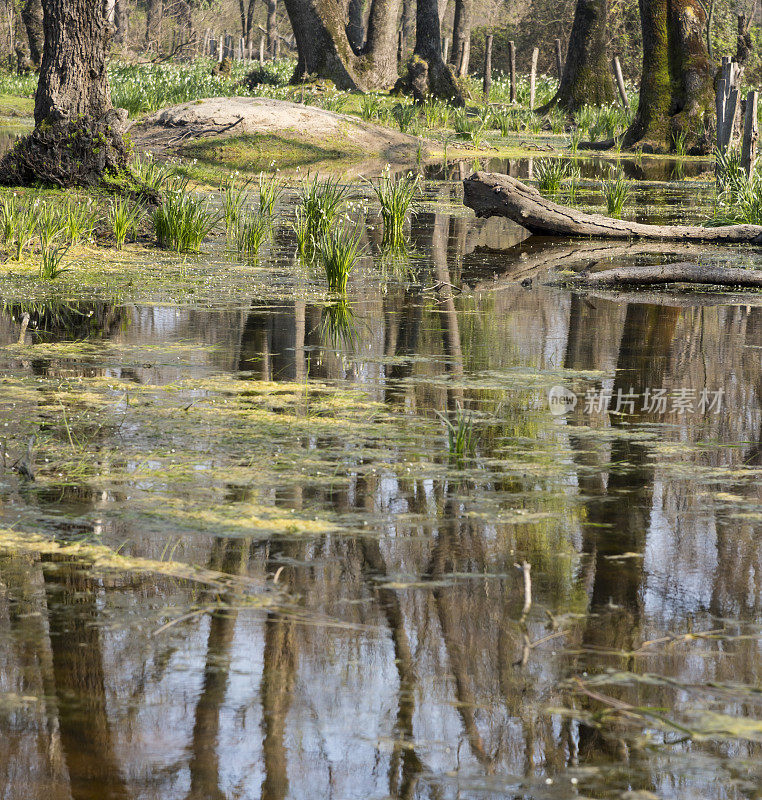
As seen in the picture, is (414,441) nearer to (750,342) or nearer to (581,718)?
(581,718)

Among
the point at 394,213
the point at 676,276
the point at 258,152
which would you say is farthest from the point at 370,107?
the point at 676,276

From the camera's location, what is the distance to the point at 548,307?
23.7 feet

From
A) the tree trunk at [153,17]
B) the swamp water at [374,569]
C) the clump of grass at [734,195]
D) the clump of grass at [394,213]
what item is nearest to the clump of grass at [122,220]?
the clump of grass at [394,213]

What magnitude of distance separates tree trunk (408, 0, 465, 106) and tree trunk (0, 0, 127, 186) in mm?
Answer: 16944

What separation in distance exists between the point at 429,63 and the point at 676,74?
29.5ft

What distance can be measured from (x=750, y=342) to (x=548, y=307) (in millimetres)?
1406

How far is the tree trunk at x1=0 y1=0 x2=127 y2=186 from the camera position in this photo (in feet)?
34.6

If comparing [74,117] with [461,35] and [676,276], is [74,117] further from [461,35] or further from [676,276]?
[461,35]

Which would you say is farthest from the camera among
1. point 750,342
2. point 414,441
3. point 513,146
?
point 513,146

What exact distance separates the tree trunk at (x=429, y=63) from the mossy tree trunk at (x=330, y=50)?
4.90 feet

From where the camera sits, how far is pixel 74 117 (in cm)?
1066

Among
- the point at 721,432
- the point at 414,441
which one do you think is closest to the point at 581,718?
the point at 414,441

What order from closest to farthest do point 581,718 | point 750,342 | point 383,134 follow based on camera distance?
point 581,718 < point 750,342 < point 383,134

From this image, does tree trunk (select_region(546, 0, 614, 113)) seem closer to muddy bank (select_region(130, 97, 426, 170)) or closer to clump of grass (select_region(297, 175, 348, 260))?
muddy bank (select_region(130, 97, 426, 170))
